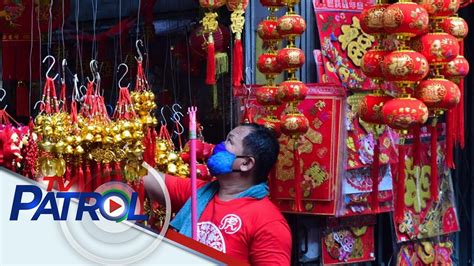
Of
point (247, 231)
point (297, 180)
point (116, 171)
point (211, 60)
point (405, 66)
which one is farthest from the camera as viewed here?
point (297, 180)

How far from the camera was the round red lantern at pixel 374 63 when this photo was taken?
3750 mm

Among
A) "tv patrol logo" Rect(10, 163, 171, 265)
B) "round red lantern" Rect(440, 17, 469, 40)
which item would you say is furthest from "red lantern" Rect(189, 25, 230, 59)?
"tv patrol logo" Rect(10, 163, 171, 265)

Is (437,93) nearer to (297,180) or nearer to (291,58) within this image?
(291,58)

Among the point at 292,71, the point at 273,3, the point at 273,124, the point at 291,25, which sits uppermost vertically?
the point at 273,3

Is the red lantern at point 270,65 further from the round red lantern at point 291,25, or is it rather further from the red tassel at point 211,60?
the red tassel at point 211,60

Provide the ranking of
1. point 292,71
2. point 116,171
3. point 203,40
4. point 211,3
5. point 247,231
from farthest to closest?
point 203,40 → point 292,71 → point 211,3 → point 116,171 → point 247,231

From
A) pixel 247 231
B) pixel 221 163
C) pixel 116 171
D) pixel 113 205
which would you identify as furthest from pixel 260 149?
pixel 113 205

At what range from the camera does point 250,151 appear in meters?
Answer: 3.86

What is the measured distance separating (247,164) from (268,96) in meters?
0.76

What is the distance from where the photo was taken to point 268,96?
4.52 m

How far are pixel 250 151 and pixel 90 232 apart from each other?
6.16ft

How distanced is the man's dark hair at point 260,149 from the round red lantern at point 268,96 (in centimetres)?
58

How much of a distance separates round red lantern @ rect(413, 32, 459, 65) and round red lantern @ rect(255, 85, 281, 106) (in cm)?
93

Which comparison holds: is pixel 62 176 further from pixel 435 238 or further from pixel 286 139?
pixel 435 238
